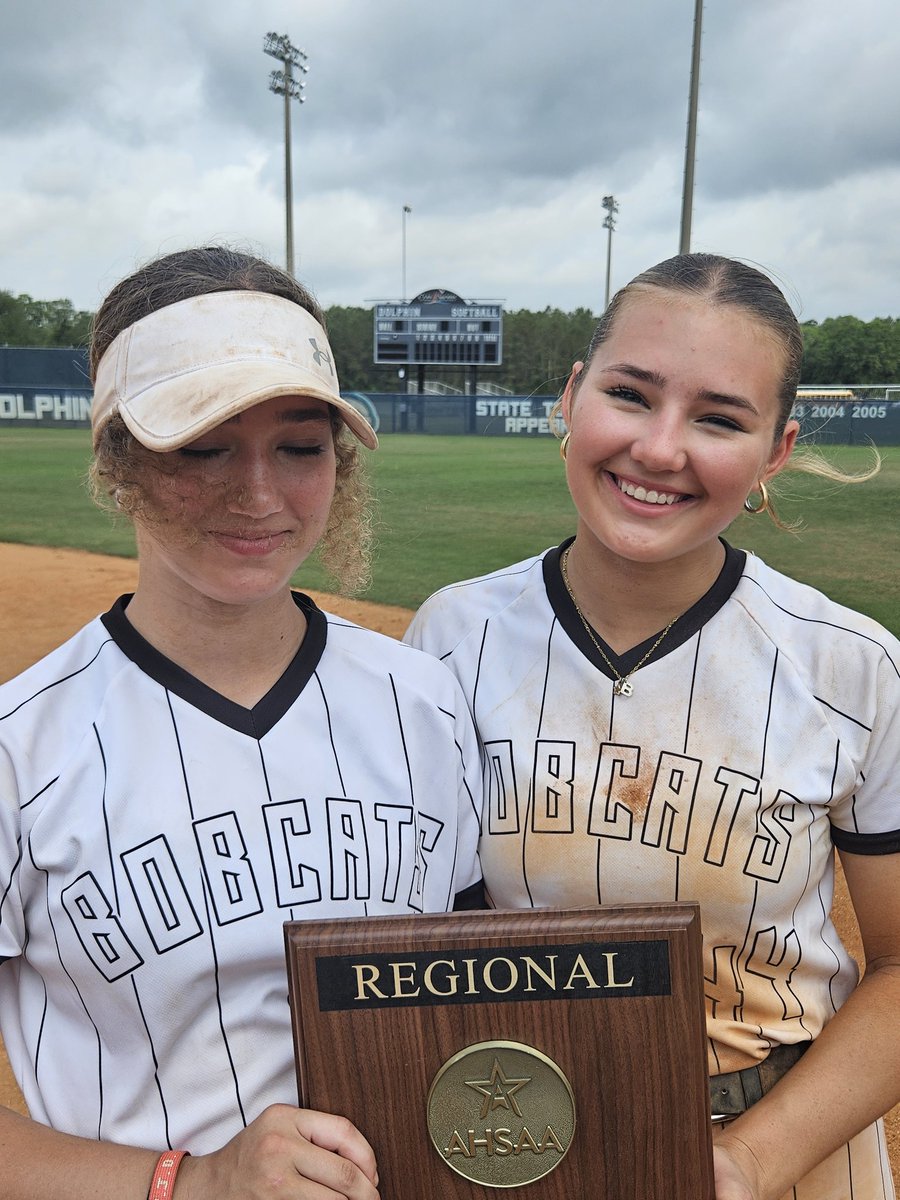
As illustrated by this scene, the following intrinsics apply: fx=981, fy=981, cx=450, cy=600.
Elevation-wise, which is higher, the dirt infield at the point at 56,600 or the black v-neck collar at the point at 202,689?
the black v-neck collar at the point at 202,689

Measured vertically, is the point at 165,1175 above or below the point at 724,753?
below

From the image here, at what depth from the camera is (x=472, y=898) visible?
1607 mm

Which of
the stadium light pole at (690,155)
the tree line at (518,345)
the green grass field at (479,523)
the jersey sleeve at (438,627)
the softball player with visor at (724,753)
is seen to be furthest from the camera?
the tree line at (518,345)

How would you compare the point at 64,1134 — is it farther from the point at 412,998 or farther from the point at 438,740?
the point at 438,740

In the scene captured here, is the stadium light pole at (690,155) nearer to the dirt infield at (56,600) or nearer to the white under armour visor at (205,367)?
the dirt infield at (56,600)

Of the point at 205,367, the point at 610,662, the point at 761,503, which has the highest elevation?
the point at 205,367

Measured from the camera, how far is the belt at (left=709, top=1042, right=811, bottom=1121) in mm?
1507

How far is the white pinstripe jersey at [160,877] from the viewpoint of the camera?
1274mm

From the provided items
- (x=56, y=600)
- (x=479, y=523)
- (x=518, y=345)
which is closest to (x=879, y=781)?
(x=56, y=600)

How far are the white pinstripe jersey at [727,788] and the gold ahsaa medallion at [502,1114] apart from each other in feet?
1.37

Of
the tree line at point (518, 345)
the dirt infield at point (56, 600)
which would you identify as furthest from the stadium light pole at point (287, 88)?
the dirt infield at point (56, 600)

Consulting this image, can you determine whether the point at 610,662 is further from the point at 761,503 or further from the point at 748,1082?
the point at 748,1082

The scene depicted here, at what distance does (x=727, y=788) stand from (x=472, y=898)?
45cm

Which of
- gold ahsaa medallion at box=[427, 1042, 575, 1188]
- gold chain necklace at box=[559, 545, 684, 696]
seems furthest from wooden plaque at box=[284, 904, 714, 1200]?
gold chain necklace at box=[559, 545, 684, 696]
